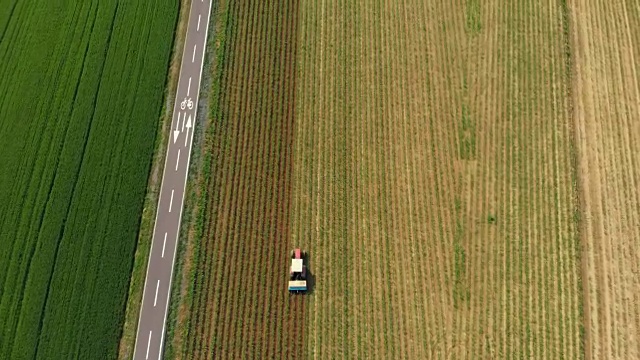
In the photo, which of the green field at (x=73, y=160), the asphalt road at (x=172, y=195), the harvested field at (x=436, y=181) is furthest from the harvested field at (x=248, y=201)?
the green field at (x=73, y=160)

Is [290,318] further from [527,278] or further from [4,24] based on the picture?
[4,24]

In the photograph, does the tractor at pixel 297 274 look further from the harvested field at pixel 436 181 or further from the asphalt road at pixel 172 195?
the asphalt road at pixel 172 195

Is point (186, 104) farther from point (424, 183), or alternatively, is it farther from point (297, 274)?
point (424, 183)

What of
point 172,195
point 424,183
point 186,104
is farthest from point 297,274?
point 186,104

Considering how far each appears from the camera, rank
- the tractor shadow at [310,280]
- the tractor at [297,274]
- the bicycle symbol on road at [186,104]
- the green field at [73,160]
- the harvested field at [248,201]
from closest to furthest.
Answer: the green field at [73,160] < the harvested field at [248,201] < the tractor at [297,274] < the tractor shadow at [310,280] < the bicycle symbol on road at [186,104]

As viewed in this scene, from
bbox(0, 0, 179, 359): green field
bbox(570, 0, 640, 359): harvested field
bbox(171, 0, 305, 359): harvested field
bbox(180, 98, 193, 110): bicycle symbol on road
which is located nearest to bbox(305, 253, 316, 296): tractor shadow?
bbox(171, 0, 305, 359): harvested field

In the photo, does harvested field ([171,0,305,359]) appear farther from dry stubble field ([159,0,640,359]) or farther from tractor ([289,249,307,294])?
tractor ([289,249,307,294])
